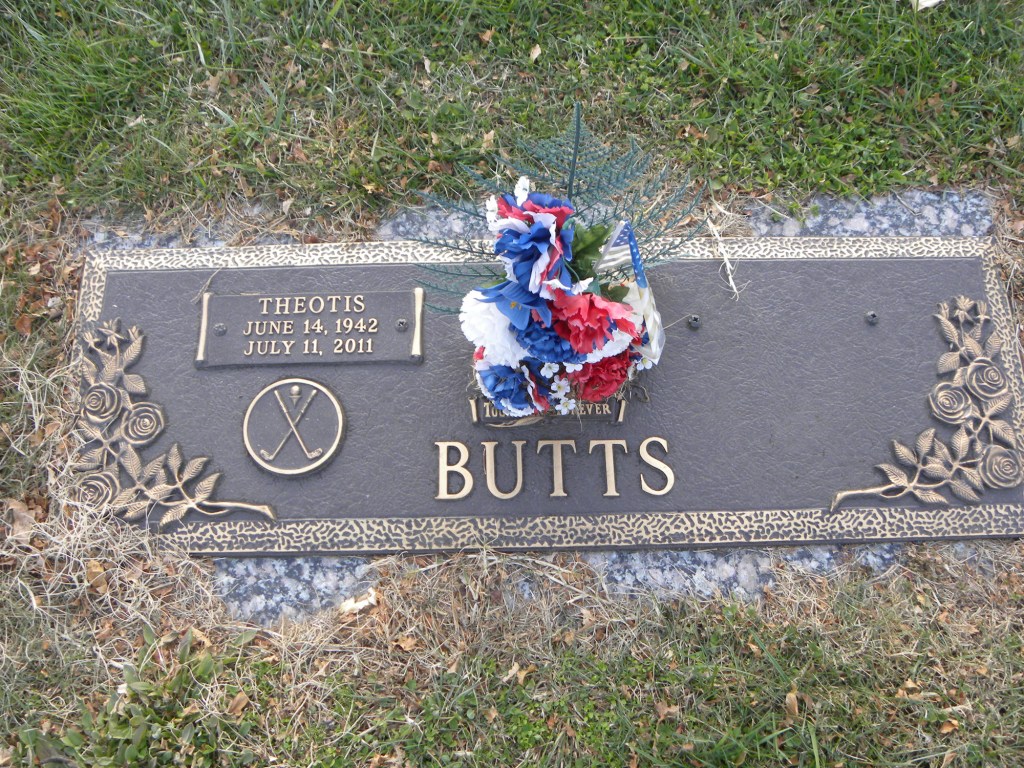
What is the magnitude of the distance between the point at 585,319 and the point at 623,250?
16.3 inches

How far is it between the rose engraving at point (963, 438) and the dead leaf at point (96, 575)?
2.24m

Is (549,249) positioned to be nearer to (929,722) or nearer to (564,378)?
(564,378)

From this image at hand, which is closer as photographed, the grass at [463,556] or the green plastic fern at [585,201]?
the green plastic fern at [585,201]

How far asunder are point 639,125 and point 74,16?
224 centimetres

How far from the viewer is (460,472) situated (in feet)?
7.09

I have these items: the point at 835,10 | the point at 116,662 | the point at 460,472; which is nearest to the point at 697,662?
the point at 460,472

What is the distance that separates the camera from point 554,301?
5.24ft

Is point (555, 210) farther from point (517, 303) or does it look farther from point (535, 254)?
point (517, 303)

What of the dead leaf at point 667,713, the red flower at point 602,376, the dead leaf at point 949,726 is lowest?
the dead leaf at point 949,726

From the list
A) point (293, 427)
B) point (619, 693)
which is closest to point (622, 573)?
point (619, 693)

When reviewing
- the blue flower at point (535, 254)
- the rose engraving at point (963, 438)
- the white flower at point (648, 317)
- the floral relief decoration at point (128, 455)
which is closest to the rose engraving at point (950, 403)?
the rose engraving at point (963, 438)

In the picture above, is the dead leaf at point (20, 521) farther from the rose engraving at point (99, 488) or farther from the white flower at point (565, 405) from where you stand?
the white flower at point (565, 405)

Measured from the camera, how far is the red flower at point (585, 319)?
1574 mm

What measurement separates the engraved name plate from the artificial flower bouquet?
44 centimetres
